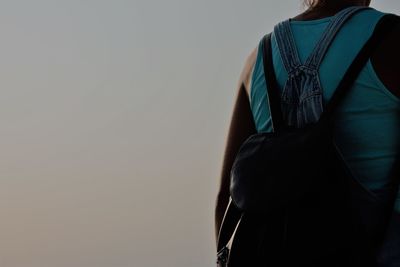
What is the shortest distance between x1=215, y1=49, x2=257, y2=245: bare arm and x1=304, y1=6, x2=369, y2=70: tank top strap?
331 millimetres

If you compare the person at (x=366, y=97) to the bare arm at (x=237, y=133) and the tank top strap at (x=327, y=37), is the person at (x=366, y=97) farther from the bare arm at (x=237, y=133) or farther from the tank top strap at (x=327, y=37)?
the bare arm at (x=237, y=133)

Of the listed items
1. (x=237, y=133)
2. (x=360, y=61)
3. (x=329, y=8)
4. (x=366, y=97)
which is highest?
(x=329, y=8)

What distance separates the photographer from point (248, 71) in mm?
3412

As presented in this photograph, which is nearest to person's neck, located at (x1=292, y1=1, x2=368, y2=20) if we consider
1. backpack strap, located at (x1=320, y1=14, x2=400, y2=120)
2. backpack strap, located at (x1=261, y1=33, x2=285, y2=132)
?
backpack strap, located at (x1=261, y1=33, x2=285, y2=132)

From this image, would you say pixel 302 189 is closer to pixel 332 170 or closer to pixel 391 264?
pixel 332 170

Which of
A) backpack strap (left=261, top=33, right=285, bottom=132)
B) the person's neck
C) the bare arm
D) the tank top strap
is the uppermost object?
the person's neck

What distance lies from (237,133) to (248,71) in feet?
0.79

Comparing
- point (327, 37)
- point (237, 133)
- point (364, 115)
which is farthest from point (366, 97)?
point (237, 133)

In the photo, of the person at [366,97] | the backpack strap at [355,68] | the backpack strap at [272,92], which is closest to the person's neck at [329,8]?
the person at [366,97]

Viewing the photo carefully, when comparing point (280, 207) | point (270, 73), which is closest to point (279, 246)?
point (280, 207)

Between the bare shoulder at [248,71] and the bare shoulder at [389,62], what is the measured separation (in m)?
0.53

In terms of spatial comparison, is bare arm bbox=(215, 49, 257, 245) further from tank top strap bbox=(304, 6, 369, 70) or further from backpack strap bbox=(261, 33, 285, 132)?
tank top strap bbox=(304, 6, 369, 70)

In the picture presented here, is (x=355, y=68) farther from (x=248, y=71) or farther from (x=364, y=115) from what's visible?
(x=248, y=71)

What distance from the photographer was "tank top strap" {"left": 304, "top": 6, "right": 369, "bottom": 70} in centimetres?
314
